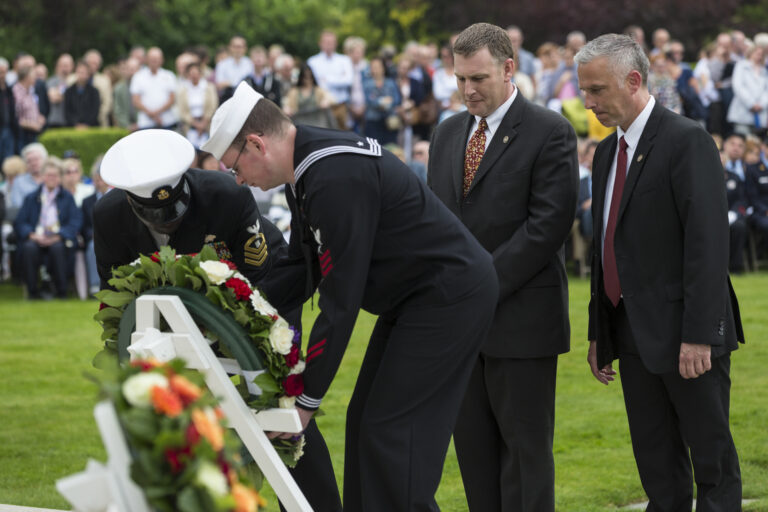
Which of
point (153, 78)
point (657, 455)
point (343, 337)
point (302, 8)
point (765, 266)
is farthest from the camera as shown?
point (302, 8)

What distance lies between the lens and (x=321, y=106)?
51.4 feet

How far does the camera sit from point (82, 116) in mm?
18219

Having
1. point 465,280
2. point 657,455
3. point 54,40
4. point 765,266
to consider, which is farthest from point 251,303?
point 54,40

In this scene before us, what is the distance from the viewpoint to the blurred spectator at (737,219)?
1454 cm

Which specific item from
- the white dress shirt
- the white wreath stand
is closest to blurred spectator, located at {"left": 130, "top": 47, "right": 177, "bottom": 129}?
the white dress shirt

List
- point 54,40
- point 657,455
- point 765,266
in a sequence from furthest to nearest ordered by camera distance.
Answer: point 54,40 → point 765,266 → point 657,455

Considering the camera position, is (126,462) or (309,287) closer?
(126,462)

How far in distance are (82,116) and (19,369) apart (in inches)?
355

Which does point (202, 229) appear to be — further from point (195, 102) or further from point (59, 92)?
point (59, 92)

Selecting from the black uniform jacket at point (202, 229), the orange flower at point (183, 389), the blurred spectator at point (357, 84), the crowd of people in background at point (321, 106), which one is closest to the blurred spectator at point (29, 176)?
the crowd of people in background at point (321, 106)

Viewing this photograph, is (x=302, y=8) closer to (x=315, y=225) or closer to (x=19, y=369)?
(x=19, y=369)

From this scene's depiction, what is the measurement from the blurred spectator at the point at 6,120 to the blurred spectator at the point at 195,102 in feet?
9.14

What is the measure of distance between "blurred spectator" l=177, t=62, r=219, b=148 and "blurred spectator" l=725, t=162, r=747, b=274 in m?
7.46

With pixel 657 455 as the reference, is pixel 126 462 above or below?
above
